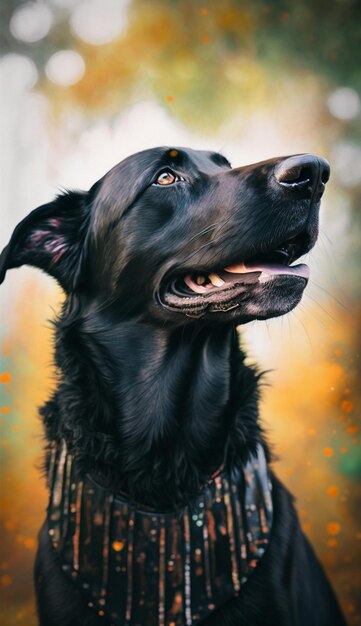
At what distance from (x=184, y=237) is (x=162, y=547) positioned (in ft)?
→ 2.67

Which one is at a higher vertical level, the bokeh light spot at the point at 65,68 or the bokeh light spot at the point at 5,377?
the bokeh light spot at the point at 65,68

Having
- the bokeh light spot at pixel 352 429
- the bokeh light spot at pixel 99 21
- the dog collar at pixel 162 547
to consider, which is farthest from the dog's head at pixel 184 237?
the bokeh light spot at pixel 352 429

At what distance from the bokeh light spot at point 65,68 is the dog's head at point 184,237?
2.34ft

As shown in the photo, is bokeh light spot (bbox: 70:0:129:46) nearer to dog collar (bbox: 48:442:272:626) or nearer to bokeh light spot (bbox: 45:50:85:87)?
bokeh light spot (bbox: 45:50:85:87)

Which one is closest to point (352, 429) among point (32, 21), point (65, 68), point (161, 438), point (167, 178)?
point (161, 438)

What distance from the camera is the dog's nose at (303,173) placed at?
126 cm

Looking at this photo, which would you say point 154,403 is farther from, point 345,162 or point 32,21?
point 32,21

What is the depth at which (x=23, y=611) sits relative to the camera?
2090 millimetres

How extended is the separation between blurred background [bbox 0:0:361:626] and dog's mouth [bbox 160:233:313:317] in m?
0.83

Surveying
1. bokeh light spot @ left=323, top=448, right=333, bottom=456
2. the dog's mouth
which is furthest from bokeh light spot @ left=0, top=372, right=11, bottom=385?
bokeh light spot @ left=323, top=448, right=333, bottom=456

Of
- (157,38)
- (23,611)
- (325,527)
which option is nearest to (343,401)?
(325,527)

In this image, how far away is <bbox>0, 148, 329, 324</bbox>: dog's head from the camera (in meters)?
1.32

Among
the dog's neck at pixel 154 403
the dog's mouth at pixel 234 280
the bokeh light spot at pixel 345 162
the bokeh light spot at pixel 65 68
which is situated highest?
the bokeh light spot at pixel 65 68

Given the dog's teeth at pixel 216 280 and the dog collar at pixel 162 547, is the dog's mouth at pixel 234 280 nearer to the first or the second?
the dog's teeth at pixel 216 280
